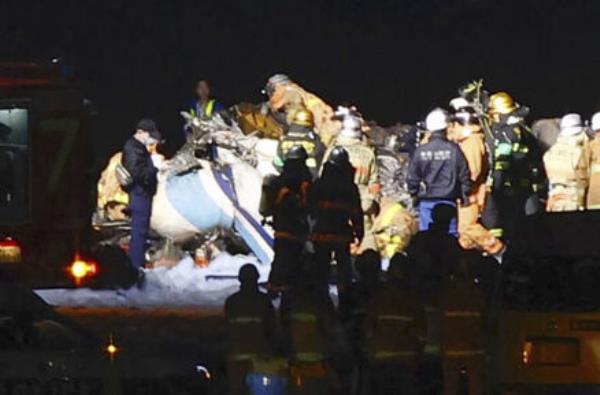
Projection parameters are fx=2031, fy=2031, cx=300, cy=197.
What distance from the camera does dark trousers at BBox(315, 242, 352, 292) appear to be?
63.8 ft

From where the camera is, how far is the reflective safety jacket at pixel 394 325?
14008 millimetres

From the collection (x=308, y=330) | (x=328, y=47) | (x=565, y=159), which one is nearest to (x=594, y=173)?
(x=565, y=159)

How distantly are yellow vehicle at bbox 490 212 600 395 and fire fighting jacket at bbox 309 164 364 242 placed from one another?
6569 mm

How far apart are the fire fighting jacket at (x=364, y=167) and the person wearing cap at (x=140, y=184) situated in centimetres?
212

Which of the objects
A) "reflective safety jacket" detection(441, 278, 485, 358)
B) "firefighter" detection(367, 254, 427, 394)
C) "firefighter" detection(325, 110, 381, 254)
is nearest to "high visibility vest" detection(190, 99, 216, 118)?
"firefighter" detection(325, 110, 381, 254)

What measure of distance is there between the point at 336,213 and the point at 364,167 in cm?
342

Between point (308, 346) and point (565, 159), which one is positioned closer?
point (308, 346)

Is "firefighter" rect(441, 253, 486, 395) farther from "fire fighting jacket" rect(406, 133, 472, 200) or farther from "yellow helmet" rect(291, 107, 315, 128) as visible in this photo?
"yellow helmet" rect(291, 107, 315, 128)

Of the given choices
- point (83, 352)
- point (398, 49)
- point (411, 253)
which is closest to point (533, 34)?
point (398, 49)

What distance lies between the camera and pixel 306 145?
73.5ft

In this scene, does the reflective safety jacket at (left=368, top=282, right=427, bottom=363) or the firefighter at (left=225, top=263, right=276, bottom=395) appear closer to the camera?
the firefighter at (left=225, top=263, right=276, bottom=395)

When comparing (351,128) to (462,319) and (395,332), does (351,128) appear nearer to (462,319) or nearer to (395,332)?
(395,332)

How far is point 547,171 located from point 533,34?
12.4m

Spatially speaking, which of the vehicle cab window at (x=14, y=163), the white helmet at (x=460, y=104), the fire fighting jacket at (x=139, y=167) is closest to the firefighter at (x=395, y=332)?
the vehicle cab window at (x=14, y=163)
